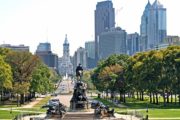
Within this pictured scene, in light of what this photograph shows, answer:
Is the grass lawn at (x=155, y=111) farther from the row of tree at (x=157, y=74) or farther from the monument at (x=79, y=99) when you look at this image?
the monument at (x=79, y=99)

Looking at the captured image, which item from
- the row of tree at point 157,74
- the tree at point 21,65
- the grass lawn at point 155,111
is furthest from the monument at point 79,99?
the tree at point 21,65

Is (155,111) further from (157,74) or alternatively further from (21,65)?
(21,65)

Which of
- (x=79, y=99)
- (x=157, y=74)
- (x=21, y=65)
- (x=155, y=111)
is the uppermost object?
(x=21, y=65)

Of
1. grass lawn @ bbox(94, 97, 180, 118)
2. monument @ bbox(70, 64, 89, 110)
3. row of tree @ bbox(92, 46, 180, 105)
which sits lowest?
grass lawn @ bbox(94, 97, 180, 118)

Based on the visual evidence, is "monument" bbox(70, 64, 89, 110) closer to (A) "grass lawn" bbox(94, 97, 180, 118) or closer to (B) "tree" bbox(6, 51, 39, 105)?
(A) "grass lawn" bbox(94, 97, 180, 118)

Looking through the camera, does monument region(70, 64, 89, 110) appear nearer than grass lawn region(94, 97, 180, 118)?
Yes

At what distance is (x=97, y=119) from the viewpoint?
2432 inches

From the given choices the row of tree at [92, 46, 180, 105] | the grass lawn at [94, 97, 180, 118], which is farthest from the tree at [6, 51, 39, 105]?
the grass lawn at [94, 97, 180, 118]

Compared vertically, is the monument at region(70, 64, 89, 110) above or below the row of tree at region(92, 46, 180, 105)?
below

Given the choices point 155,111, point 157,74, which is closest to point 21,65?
point 157,74

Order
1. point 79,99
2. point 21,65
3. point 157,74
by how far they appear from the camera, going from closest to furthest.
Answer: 1. point 79,99
2. point 157,74
3. point 21,65

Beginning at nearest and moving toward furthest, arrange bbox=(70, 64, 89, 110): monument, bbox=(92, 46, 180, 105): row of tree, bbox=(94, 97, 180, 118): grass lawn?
bbox=(70, 64, 89, 110): monument, bbox=(94, 97, 180, 118): grass lawn, bbox=(92, 46, 180, 105): row of tree

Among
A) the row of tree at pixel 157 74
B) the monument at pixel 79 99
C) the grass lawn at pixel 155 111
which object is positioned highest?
the row of tree at pixel 157 74

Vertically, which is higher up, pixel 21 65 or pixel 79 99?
pixel 21 65
